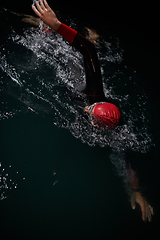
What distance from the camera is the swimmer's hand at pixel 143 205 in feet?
6.67

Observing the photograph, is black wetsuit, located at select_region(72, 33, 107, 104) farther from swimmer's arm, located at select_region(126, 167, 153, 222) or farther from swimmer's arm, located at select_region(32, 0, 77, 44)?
swimmer's arm, located at select_region(126, 167, 153, 222)

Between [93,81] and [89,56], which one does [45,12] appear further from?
[93,81]

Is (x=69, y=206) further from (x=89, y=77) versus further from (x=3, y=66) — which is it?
(x=3, y=66)

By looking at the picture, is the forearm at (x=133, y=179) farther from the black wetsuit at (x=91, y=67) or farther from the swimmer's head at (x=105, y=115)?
the black wetsuit at (x=91, y=67)

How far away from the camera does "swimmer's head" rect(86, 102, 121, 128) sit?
7.48ft

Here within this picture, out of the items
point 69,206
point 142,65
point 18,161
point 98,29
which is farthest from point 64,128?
point 98,29

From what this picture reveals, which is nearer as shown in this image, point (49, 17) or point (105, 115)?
point (49, 17)

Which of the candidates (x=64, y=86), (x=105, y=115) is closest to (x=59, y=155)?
(x=105, y=115)

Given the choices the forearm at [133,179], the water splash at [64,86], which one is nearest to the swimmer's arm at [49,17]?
the water splash at [64,86]

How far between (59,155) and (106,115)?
0.81 metres

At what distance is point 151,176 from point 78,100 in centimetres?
158

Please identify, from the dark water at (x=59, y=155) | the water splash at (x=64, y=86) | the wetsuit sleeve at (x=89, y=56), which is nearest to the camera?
the dark water at (x=59, y=155)

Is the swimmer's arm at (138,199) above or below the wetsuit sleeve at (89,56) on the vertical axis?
below

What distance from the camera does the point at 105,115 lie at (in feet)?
7.44
